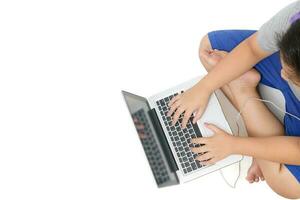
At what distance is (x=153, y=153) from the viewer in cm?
103

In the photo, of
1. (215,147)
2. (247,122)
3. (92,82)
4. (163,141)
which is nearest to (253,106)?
(247,122)

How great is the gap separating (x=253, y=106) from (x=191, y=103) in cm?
17

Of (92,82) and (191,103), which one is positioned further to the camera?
(92,82)

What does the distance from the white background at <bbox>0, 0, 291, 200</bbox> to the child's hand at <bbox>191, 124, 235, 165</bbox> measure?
0.50ft

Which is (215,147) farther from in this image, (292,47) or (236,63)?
(292,47)

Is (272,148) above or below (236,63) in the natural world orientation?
below

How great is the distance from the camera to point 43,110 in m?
1.25

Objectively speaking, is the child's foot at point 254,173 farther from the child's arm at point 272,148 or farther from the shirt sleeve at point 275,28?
the shirt sleeve at point 275,28

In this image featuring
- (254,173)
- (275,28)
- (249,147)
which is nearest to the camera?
(275,28)

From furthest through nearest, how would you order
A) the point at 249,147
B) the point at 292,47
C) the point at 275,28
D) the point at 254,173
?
the point at 254,173
the point at 249,147
the point at 275,28
the point at 292,47

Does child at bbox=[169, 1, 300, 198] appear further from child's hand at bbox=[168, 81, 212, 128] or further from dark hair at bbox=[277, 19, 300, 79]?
dark hair at bbox=[277, 19, 300, 79]

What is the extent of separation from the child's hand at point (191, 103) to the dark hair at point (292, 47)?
31 cm

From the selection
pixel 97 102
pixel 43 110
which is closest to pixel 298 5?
pixel 97 102

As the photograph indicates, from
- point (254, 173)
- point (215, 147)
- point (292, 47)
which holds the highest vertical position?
point (292, 47)
